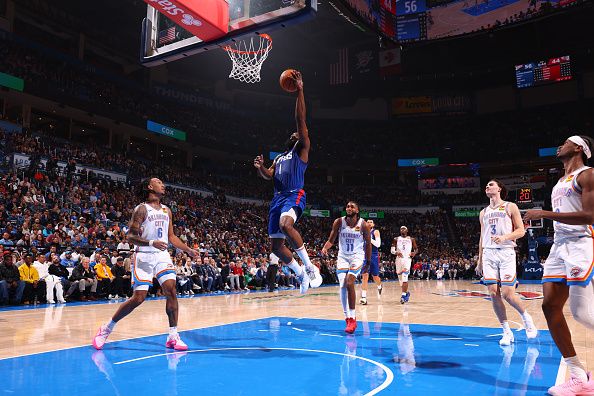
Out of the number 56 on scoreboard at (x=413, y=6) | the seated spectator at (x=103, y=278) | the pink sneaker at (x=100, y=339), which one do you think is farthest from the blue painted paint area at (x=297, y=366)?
the number 56 on scoreboard at (x=413, y=6)

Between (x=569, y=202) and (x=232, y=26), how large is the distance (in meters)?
5.81

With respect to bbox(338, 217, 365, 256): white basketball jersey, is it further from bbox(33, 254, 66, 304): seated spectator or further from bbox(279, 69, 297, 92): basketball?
bbox(33, 254, 66, 304): seated spectator

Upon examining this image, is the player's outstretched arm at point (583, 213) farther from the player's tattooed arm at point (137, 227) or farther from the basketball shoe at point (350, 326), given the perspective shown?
the player's tattooed arm at point (137, 227)

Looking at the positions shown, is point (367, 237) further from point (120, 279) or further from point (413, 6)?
point (413, 6)

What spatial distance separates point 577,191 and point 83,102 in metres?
26.4

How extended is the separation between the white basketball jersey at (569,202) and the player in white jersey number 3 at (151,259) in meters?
3.88

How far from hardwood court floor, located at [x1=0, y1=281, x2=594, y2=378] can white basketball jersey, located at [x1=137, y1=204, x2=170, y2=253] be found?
5.14 feet

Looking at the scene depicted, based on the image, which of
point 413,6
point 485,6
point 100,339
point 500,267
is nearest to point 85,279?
point 100,339

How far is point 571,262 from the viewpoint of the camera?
12.2 ft

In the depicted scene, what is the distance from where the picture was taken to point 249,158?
1476 inches

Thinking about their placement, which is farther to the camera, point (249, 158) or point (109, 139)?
point (249, 158)

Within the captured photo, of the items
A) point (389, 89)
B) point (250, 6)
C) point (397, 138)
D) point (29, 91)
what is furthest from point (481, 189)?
point (250, 6)

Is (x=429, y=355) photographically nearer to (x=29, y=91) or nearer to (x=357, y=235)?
(x=357, y=235)

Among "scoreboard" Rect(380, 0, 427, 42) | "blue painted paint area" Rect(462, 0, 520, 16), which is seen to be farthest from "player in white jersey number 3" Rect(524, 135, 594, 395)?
"blue painted paint area" Rect(462, 0, 520, 16)
